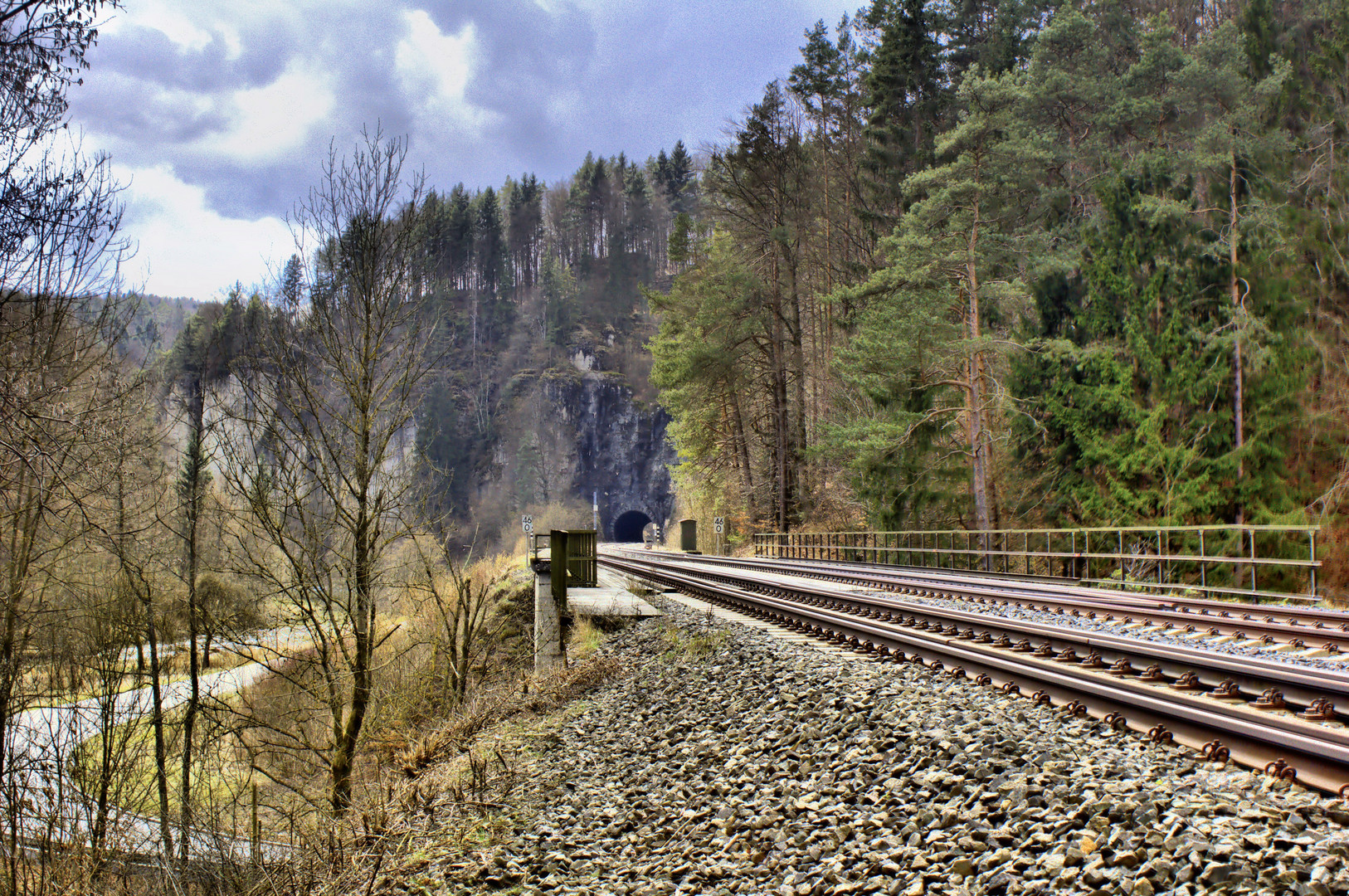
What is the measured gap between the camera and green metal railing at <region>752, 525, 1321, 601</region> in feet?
41.5

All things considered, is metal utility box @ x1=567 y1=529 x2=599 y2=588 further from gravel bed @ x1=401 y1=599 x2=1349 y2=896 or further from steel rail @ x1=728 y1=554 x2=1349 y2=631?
gravel bed @ x1=401 y1=599 x2=1349 y2=896

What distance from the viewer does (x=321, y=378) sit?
11.2 m

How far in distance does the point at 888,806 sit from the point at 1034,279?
67.1 feet

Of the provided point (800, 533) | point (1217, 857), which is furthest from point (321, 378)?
point (800, 533)

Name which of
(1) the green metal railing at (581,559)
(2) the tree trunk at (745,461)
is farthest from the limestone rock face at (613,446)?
(1) the green metal railing at (581,559)

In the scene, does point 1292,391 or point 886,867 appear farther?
point 1292,391

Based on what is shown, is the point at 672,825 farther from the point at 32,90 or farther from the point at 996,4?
the point at 996,4

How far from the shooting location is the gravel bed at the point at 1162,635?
21.2 ft

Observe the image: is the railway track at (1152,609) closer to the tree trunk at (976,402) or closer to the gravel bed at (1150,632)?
the gravel bed at (1150,632)

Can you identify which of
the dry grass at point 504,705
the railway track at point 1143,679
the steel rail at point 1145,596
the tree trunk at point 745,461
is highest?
the tree trunk at point 745,461

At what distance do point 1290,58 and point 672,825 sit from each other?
78.0ft

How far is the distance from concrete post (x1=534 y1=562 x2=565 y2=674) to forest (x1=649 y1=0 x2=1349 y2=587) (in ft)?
36.5

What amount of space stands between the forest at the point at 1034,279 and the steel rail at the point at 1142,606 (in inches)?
160

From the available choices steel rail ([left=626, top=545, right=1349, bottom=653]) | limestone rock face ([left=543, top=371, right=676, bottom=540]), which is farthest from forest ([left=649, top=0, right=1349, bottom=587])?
limestone rock face ([left=543, top=371, right=676, bottom=540])
